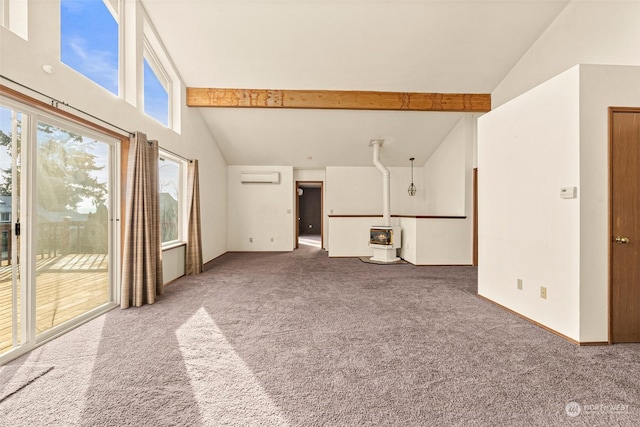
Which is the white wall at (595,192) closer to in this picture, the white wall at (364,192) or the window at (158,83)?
the window at (158,83)

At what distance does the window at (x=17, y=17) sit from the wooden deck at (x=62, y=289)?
175cm

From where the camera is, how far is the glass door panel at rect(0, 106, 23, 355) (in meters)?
1.96

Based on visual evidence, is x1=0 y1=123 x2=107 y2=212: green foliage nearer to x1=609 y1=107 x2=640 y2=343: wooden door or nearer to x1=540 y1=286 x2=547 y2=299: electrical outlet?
x1=540 y1=286 x2=547 y2=299: electrical outlet

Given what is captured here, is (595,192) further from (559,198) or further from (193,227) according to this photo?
(193,227)

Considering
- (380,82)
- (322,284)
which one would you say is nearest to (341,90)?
(380,82)

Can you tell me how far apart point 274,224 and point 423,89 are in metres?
4.73

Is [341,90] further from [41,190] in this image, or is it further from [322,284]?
[41,190]

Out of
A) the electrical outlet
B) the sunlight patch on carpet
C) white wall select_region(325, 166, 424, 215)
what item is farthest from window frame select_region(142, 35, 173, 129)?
the electrical outlet

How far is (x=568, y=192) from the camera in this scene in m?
2.25

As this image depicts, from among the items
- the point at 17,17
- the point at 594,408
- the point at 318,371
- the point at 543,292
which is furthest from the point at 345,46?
the point at 594,408

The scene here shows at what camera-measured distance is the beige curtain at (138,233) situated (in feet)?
9.85

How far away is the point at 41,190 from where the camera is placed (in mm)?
2254

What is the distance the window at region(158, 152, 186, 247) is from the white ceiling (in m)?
1.39

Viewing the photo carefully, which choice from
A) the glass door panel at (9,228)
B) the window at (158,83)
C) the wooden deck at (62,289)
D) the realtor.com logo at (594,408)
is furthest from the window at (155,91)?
the realtor.com logo at (594,408)
